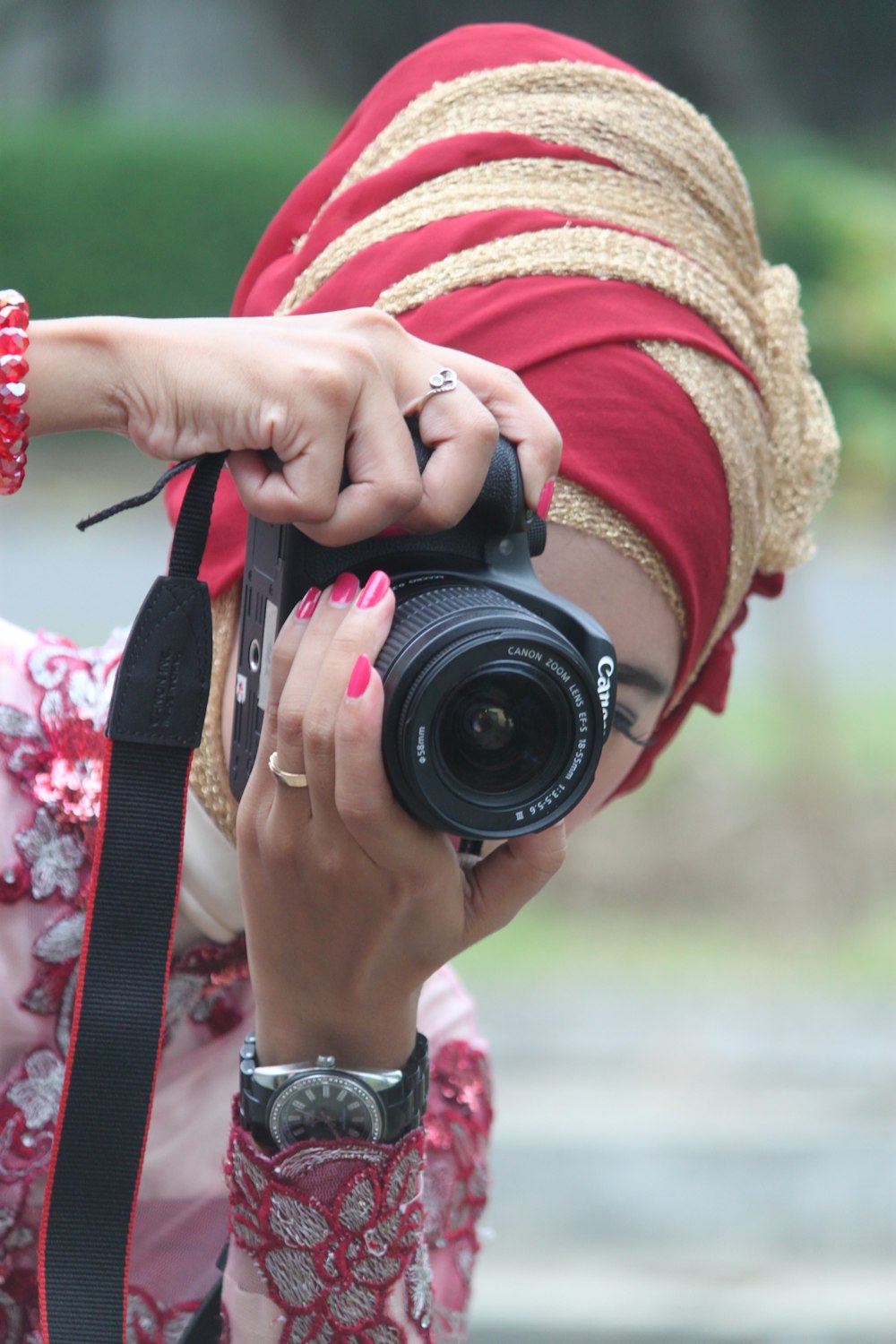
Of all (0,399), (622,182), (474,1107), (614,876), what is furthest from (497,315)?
(614,876)

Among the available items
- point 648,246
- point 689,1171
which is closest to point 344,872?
point 648,246

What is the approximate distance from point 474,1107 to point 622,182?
0.84m

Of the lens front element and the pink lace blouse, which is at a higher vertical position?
the lens front element

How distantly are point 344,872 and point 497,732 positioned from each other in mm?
141

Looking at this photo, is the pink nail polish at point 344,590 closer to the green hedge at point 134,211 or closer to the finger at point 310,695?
the finger at point 310,695

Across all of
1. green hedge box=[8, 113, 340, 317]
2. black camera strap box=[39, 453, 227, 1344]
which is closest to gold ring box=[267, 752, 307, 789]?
black camera strap box=[39, 453, 227, 1344]

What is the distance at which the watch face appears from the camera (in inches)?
46.9

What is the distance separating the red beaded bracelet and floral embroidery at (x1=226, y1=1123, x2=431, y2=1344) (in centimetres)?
51

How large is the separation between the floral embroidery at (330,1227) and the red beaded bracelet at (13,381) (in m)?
0.51

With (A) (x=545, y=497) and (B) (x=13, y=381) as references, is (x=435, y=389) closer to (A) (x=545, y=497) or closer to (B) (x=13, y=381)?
(A) (x=545, y=497)

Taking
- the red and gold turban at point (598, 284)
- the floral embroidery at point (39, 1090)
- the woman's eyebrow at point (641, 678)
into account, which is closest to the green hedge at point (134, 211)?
the red and gold turban at point (598, 284)

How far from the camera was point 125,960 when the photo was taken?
1.21 metres

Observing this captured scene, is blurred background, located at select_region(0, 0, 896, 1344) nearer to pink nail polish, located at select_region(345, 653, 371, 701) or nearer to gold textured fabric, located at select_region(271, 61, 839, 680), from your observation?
gold textured fabric, located at select_region(271, 61, 839, 680)

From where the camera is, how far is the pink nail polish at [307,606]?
1.12 meters
